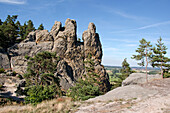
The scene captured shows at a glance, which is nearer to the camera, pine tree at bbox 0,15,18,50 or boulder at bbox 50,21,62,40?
pine tree at bbox 0,15,18,50

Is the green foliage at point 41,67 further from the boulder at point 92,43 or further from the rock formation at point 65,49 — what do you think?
the boulder at point 92,43

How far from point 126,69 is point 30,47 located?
4059cm

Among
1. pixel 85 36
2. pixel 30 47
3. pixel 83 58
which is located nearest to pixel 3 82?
pixel 30 47

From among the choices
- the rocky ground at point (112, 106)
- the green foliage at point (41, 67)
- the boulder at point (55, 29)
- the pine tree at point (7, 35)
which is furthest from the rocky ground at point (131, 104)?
the pine tree at point (7, 35)

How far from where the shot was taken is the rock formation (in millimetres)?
42844

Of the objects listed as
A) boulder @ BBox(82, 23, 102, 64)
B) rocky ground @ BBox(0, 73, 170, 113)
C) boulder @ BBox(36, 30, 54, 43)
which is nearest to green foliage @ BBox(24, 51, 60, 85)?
rocky ground @ BBox(0, 73, 170, 113)

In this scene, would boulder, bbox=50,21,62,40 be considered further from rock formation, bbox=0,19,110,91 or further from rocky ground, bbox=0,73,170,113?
rocky ground, bbox=0,73,170,113

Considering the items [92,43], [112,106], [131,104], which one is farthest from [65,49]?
[131,104]

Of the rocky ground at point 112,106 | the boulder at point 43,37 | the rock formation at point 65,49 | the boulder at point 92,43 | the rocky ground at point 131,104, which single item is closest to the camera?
the rocky ground at point 131,104

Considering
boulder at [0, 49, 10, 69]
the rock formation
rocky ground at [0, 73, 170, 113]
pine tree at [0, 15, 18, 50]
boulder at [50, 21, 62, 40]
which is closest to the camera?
rocky ground at [0, 73, 170, 113]

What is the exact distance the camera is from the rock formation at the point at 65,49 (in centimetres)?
4284

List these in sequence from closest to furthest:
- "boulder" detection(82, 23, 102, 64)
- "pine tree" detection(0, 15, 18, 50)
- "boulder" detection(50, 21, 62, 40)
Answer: "pine tree" detection(0, 15, 18, 50)
"boulder" detection(50, 21, 62, 40)
"boulder" detection(82, 23, 102, 64)

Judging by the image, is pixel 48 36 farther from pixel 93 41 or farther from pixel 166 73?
pixel 166 73

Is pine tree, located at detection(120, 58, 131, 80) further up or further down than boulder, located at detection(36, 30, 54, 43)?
further down
